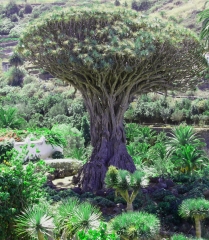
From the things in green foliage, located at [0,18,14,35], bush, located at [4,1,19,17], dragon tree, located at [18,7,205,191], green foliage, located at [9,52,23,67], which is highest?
bush, located at [4,1,19,17]

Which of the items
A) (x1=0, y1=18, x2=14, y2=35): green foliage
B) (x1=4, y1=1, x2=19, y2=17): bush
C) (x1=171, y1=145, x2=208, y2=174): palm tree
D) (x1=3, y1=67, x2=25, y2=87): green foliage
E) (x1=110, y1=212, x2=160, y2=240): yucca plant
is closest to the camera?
(x1=110, y1=212, x2=160, y2=240): yucca plant

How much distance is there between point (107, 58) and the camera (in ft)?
39.8

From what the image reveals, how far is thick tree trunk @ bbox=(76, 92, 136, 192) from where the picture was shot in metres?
13.3

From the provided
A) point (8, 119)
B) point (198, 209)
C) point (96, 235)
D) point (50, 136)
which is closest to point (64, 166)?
point (50, 136)

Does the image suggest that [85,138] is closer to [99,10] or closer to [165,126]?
[165,126]

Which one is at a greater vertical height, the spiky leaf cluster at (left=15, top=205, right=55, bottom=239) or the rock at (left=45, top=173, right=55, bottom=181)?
the spiky leaf cluster at (left=15, top=205, right=55, bottom=239)

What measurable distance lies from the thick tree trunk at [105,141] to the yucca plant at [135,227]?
6285mm

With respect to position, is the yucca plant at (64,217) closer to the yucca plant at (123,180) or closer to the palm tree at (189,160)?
the yucca plant at (123,180)

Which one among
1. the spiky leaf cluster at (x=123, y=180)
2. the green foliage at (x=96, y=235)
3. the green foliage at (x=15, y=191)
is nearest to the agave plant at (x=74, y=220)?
the green foliage at (x=96, y=235)

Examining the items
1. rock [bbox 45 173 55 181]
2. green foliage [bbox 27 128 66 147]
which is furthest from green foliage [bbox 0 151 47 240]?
green foliage [bbox 27 128 66 147]

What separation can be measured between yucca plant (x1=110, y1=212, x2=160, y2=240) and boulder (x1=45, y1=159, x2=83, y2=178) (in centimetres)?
885

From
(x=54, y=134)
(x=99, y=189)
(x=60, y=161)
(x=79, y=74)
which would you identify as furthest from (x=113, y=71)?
(x=54, y=134)

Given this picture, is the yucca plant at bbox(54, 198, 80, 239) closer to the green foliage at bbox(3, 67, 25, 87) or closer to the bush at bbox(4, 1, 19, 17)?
the green foliage at bbox(3, 67, 25, 87)

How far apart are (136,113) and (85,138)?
1232 centimetres
